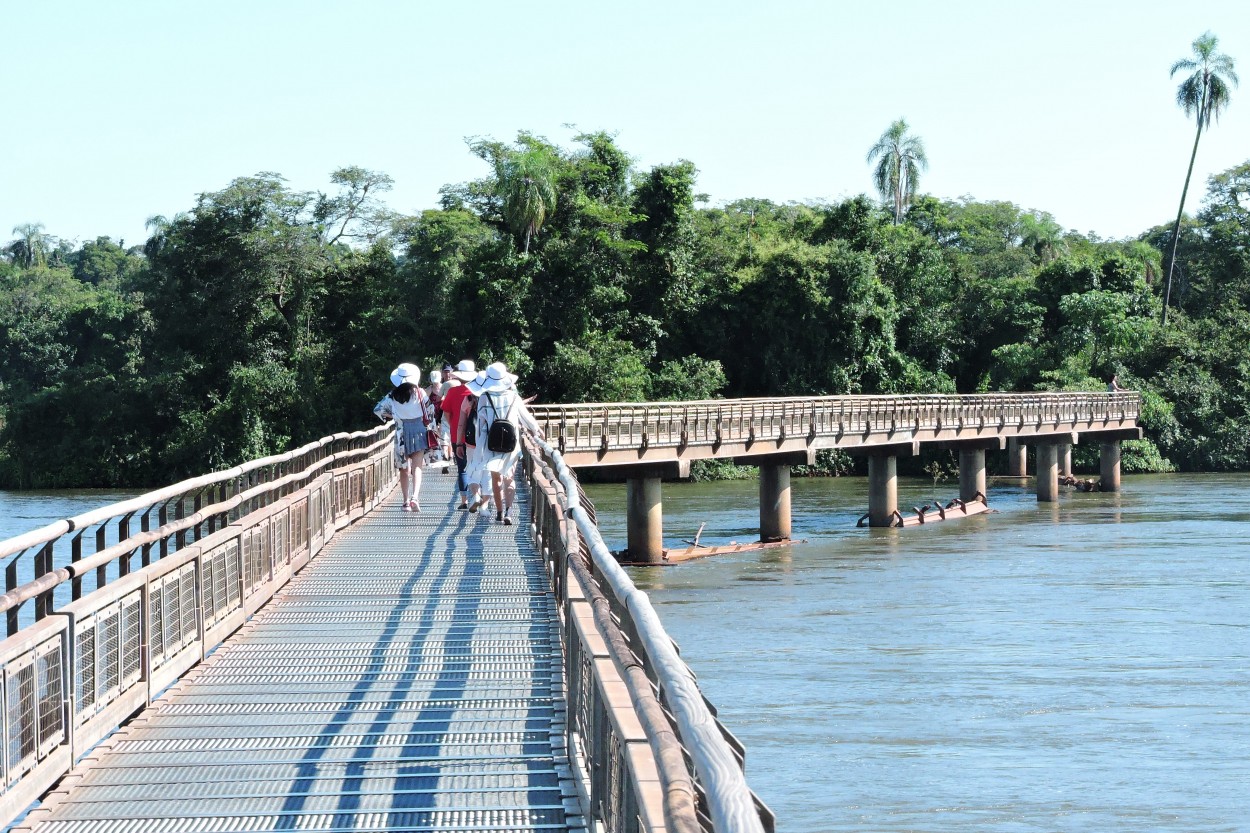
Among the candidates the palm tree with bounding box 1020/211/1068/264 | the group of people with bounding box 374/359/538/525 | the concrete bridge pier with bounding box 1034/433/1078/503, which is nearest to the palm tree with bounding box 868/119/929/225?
the palm tree with bounding box 1020/211/1068/264

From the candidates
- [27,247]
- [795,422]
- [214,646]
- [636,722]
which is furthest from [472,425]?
[27,247]

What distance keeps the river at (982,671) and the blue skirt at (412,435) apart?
4.65 meters

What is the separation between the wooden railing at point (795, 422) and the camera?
33.2 metres

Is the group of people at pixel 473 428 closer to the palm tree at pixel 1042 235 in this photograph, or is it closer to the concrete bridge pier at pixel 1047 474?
the concrete bridge pier at pixel 1047 474

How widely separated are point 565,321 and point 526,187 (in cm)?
526

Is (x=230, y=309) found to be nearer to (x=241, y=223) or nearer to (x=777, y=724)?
(x=241, y=223)

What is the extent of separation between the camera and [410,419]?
680 inches

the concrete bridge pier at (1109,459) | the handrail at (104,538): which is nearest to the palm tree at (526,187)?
the concrete bridge pier at (1109,459)

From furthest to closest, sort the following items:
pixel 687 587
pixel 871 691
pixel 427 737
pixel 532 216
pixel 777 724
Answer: pixel 532 216 → pixel 687 587 → pixel 871 691 → pixel 777 724 → pixel 427 737

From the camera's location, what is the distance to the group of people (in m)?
15.2

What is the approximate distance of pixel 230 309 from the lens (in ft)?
194

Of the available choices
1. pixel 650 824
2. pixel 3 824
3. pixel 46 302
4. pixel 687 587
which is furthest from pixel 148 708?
pixel 46 302

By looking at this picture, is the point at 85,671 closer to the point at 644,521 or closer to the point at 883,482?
the point at 644,521

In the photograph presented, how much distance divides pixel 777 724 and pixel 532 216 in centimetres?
4004
